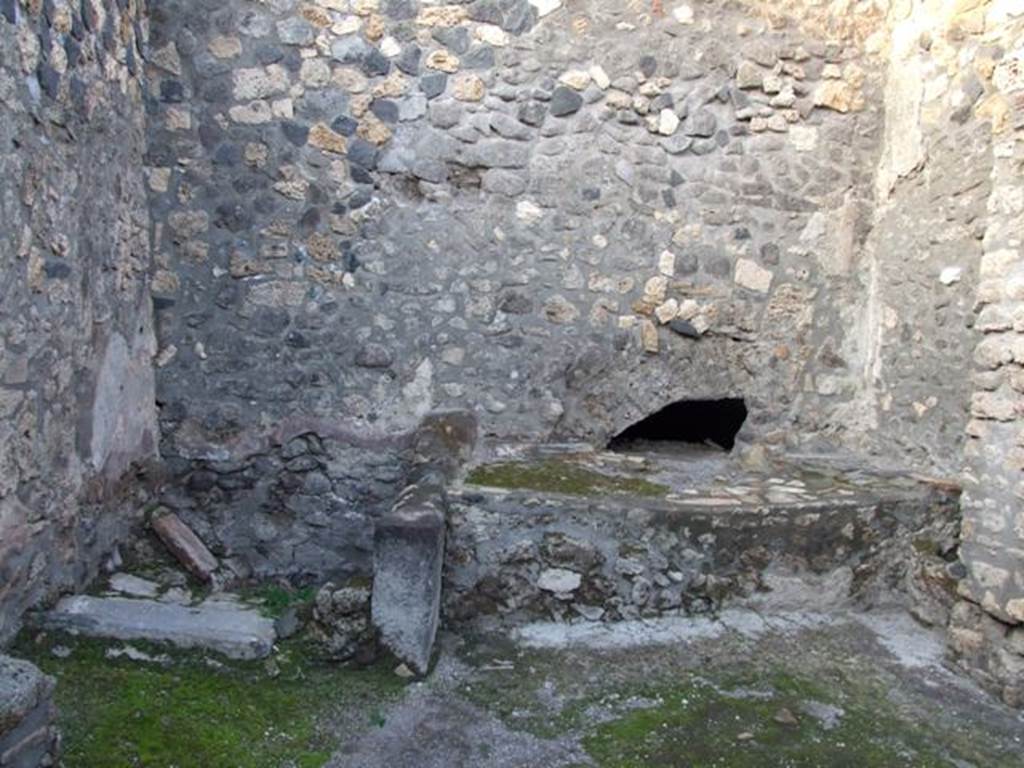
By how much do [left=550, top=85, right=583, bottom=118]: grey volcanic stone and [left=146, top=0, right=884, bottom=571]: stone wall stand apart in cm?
1

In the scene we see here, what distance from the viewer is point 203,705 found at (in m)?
2.80

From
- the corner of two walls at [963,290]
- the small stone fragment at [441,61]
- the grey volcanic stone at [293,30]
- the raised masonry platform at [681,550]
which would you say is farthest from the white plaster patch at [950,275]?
the grey volcanic stone at [293,30]

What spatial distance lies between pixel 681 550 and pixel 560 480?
0.66m

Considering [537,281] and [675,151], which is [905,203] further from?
[537,281]

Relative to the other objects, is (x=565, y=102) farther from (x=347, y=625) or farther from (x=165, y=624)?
(x=165, y=624)

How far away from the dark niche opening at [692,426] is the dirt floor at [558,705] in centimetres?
189

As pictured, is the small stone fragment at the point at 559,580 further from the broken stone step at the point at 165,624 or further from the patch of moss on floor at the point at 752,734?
the broken stone step at the point at 165,624

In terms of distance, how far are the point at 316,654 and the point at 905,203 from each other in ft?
12.1

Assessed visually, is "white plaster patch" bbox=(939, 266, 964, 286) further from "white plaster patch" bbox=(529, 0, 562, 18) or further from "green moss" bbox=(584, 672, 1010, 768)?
"white plaster patch" bbox=(529, 0, 562, 18)

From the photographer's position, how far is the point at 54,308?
10.8 feet

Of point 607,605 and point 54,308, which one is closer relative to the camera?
point 54,308

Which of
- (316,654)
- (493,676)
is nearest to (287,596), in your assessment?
(316,654)

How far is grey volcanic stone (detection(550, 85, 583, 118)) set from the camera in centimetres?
459

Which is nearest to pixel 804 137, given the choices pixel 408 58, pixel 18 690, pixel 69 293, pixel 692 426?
pixel 692 426
